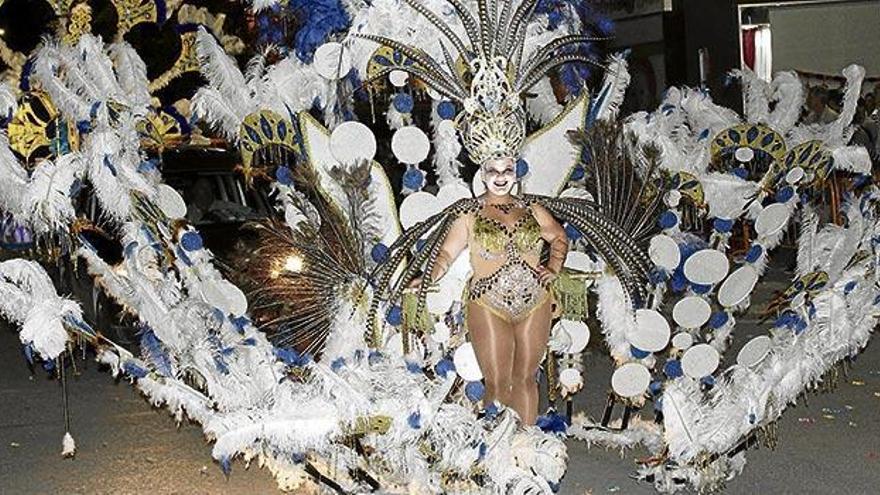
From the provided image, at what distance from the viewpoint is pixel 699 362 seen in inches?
234

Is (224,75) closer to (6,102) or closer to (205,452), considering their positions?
(6,102)

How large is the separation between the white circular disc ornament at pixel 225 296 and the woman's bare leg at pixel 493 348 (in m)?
1.00

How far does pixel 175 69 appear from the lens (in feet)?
21.6

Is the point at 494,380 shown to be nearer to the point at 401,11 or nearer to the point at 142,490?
the point at 401,11

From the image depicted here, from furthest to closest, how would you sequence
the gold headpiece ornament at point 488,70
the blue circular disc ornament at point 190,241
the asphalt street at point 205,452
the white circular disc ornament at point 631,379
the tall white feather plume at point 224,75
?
the asphalt street at point 205,452, the white circular disc ornament at point 631,379, the tall white feather plume at point 224,75, the blue circular disc ornament at point 190,241, the gold headpiece ornament at point 488,70

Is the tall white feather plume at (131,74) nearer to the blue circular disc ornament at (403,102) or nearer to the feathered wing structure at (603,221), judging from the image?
the blue circular disc ornament at (403,102)

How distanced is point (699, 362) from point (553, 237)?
0.93 metres

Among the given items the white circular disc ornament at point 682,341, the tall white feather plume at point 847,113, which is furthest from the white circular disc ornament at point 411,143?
the tall white feather plume at point 847,113

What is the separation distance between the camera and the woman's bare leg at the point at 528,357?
556 centimetres

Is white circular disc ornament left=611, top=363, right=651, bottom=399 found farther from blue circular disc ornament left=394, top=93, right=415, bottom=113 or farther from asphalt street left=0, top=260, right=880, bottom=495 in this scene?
blue circular disc ornament left=394, top=93, right=415, bottom=113

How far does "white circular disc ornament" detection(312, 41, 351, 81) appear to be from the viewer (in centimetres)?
566

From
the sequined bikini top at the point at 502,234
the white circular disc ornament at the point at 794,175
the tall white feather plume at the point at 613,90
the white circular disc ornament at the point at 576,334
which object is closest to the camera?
the sequined bikini top at the point at 502,234

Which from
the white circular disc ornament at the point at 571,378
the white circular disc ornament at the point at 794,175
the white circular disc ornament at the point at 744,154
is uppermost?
the white circular disc ornament at the point at 744,154

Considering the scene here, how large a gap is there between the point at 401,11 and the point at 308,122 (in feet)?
2.01
